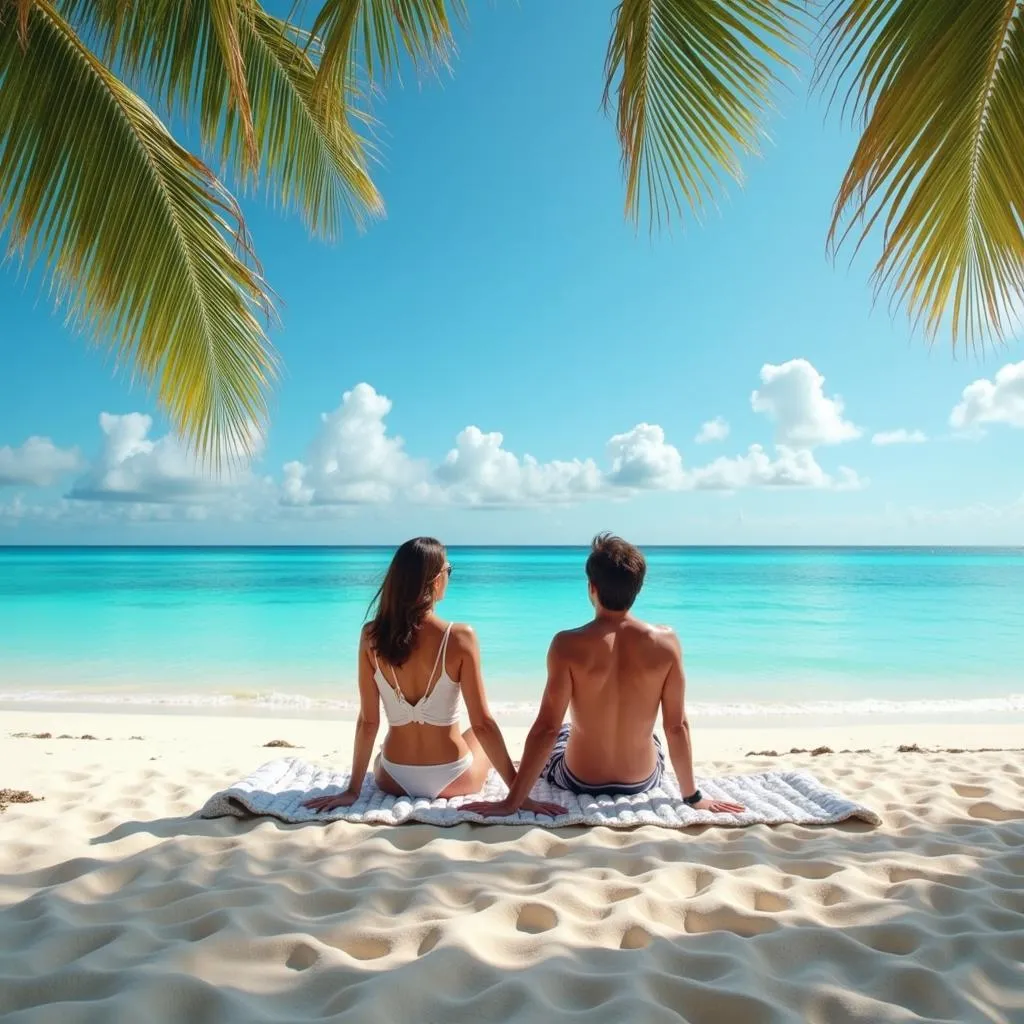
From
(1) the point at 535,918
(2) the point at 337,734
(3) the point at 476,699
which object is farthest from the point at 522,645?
(1) the point at 535,918

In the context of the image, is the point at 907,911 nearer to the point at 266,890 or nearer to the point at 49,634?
the point at 266,890

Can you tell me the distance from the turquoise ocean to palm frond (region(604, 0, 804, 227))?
6.53 meters

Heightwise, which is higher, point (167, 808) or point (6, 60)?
point (6, 60)

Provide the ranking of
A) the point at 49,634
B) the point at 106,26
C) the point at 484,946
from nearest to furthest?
the point at 484,946 → the point at 106,26 → the point at 49,634

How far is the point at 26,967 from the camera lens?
179 centimetres

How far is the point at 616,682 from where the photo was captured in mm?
3260

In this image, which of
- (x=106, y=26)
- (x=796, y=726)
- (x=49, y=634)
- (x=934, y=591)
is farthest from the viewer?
(x=934, y=591)

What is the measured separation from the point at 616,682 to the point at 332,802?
4.34 ft

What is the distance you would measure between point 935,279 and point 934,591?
31.8 metres

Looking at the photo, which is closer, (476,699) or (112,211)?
(476,699)

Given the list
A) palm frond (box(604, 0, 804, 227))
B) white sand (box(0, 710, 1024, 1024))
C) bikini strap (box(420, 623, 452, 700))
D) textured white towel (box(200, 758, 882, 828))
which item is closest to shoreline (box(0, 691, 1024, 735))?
textured white towel (box(200, 758, 882, 828))

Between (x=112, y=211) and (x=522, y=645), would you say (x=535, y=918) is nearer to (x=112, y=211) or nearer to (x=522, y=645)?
(x=112, y=211)

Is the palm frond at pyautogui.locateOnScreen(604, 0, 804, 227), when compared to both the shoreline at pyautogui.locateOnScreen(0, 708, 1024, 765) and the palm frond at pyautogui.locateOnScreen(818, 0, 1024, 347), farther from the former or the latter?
the shoreline at pyautogui.locateOnScreen(0, 708, 1024, 765)

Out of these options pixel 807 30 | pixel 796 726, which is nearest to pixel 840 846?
pixel 807 30
